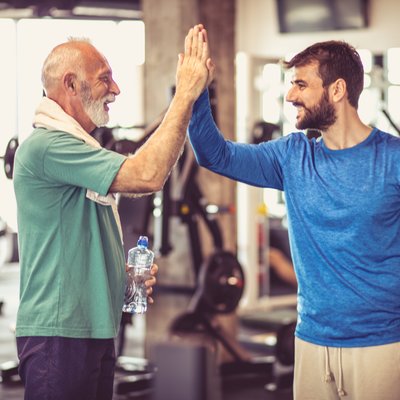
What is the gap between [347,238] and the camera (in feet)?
7.32

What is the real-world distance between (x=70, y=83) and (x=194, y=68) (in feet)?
1.10

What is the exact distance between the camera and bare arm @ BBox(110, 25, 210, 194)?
2.08 metres

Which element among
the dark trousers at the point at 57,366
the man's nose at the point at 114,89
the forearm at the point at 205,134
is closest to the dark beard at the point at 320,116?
the forearm at the point at 205,134

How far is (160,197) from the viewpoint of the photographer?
538cm

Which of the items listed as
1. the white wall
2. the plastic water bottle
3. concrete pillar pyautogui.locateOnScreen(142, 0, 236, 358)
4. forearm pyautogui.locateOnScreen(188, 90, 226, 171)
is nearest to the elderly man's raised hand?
forearm pyautogui.locateOnScreen(188, 90, 226, 171)

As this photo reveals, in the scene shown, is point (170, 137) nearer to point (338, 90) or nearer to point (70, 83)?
point (70, 83)

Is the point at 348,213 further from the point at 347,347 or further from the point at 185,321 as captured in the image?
the point at 185,321

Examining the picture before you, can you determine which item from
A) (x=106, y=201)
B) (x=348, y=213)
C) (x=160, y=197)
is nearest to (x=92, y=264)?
(x=106, y=201)

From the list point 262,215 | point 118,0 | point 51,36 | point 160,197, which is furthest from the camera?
point 51,36

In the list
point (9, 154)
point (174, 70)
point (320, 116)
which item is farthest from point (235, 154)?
point (174, 70)

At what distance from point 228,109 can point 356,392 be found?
3.92 meters

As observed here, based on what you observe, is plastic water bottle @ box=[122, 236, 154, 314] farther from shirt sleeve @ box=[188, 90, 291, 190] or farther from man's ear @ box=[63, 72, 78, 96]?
man's ear @ box=[63, 72, 78, 96]

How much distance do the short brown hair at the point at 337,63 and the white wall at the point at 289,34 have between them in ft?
13.2

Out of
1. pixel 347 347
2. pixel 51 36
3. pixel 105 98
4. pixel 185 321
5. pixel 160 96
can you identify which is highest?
pixel 51 36
